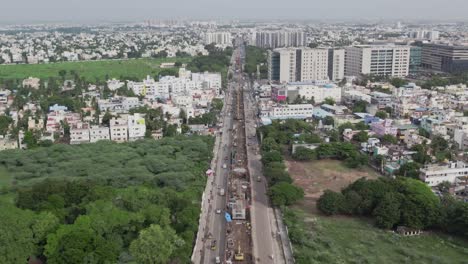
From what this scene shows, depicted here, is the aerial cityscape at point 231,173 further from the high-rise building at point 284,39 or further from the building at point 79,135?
the high-rise building at point 284,39

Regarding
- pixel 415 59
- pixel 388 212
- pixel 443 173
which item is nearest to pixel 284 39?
pixel 415 59

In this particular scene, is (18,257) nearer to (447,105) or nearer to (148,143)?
(148,143)

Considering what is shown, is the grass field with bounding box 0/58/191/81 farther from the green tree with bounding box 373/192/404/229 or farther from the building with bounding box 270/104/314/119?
the green tree with bounding box 373/192/404/229

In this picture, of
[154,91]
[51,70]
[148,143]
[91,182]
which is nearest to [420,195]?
[91,182]

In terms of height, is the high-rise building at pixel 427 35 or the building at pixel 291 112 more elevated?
the high-rise building at pixel 427 35

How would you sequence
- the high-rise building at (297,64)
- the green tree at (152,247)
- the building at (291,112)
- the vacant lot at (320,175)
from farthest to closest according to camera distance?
the high-rise building at (297,64) → the building at (291,112) → the vacant lot at (320,175) → the green tree at (152,247)

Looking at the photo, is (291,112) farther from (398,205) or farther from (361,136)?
(398,205)

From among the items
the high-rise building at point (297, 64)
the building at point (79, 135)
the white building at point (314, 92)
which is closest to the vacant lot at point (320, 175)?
the building at point (79, 135)
